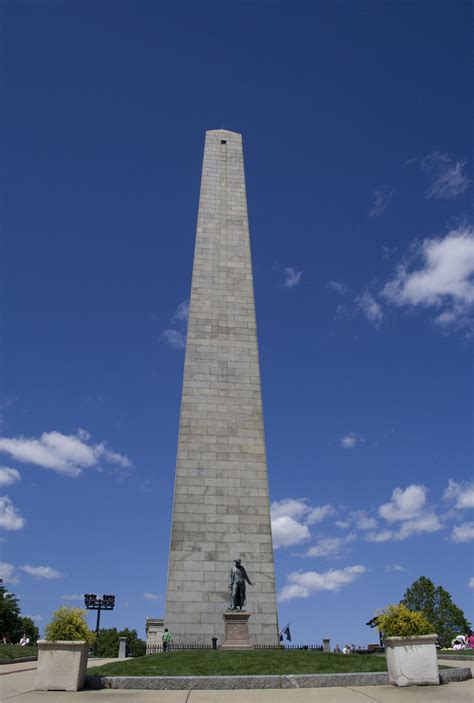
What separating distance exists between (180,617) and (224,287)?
16832mm

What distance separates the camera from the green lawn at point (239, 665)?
13305mm

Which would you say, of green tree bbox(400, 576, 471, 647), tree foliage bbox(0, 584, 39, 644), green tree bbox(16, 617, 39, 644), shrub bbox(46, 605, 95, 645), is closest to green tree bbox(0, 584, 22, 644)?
tree foliage bbox(0, 584, 39, 644)

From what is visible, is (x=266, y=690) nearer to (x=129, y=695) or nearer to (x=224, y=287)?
(x=129, y=695)

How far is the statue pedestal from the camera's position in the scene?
66.7ft

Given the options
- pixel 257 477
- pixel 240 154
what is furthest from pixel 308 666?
pixel 240 154

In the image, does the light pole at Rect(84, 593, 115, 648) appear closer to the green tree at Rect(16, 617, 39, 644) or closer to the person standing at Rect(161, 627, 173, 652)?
the person standing at Rect(161, 627, 173, 652)

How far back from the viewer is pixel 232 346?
30.6 meters

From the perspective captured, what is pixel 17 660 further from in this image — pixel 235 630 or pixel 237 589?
pixel 237 589

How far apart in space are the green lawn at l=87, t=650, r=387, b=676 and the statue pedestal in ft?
12.6

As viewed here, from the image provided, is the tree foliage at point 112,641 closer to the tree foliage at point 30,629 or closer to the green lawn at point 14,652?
the tree foliage at point 30,629

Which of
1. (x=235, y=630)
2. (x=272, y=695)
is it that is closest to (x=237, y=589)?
(x=235, y=630)

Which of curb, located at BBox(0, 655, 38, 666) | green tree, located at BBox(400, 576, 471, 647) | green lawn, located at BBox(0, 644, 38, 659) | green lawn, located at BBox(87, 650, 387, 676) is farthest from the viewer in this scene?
green tree, located at BBox(400, 576, 471, 647)

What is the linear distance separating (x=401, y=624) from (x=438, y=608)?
4666cm

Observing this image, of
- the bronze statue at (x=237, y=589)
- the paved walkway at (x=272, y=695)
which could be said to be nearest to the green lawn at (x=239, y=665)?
the paved walkway at (x=272, y=695)
